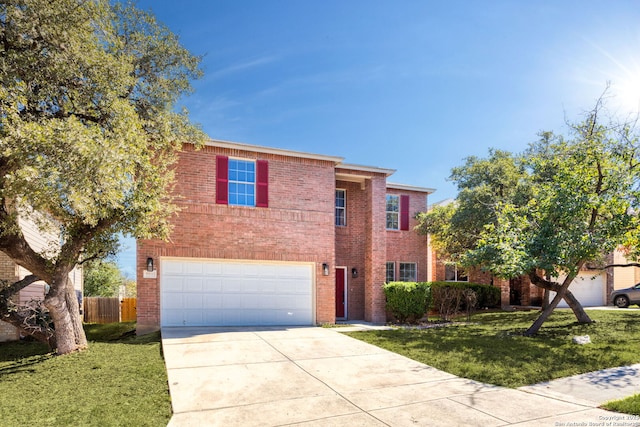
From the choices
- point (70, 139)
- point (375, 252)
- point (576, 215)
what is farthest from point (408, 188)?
point (70, 139)

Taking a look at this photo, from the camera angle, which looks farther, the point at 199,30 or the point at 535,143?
the point at 535,143

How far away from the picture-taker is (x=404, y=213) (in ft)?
58.5

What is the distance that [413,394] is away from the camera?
6.00 meters

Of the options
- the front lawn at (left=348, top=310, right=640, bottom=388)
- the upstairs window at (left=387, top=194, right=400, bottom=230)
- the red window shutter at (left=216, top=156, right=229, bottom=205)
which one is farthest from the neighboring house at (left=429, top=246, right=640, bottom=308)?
the red window shutter at (left=216, top=156, right=229, bottom=205)

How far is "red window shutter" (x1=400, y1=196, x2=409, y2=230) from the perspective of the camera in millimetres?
17781

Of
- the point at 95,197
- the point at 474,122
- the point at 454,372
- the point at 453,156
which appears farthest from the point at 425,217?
the point at 95,197

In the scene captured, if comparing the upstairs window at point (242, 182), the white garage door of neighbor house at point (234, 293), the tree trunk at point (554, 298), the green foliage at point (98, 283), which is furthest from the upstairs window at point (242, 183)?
the green foliage at point (98, 283)

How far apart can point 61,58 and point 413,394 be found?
28.8 feet

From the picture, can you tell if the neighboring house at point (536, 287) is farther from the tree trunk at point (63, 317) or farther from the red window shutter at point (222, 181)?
the tree trunk at point (63, 317)

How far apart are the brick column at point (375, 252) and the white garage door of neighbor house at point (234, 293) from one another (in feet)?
8.36

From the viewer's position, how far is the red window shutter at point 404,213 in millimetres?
17781

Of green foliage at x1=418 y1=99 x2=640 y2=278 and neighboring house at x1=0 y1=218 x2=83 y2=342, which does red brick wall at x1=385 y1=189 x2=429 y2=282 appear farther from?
neighboring house at x1=0 y1=218 x2=83 y2=342

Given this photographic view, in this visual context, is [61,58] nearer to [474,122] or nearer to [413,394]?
[413,394]

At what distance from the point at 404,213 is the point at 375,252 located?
12.2 feet
